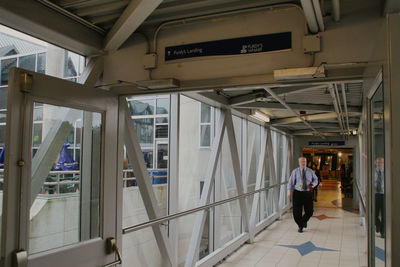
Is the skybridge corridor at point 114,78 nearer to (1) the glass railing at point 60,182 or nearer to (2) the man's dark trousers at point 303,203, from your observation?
(1) the glass railing at point 60,182

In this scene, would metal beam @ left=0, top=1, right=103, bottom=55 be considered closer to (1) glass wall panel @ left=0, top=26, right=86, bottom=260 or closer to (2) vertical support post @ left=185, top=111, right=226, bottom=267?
(1) glass wall panel @ left=0, top=26, right=86, bottom=260

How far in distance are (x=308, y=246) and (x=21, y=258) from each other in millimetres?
5968

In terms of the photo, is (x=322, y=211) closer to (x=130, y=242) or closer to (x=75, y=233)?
(x=130, y=242)

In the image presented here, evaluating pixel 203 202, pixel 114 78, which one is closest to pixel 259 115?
pixel 203 202

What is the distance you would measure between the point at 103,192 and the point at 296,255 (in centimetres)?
462

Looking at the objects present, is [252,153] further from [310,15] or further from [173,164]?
[310,15]

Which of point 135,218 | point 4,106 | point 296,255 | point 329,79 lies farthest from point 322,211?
point 4,106

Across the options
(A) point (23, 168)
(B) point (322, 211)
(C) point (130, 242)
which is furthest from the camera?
(B) point (322, 211)

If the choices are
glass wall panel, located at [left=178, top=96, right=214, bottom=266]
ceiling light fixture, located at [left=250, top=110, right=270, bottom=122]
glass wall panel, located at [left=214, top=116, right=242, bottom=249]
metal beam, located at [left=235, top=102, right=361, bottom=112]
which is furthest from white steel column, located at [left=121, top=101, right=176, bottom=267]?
ceiling light fixture, located at [left=250, top=110, right=270, bottom=122]

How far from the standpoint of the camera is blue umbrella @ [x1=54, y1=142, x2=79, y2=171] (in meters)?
2.54

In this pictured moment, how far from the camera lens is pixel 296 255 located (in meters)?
6.28

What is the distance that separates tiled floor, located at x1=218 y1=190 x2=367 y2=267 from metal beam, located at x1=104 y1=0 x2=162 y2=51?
4.03m

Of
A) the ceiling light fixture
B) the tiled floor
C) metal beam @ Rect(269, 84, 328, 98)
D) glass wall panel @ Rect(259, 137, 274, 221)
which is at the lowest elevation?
the tiled floor

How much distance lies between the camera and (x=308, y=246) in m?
6.91
